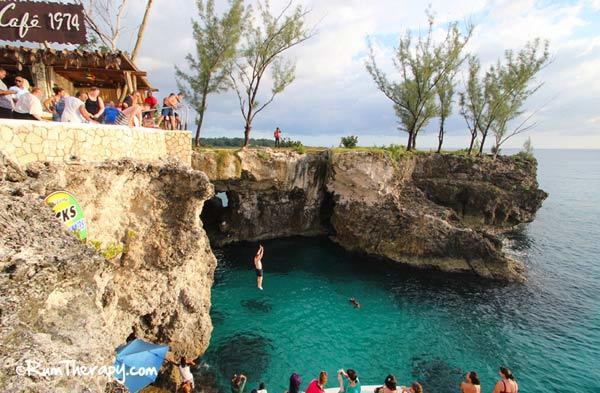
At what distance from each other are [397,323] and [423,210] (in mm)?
14074

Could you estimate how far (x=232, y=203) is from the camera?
33.7 m

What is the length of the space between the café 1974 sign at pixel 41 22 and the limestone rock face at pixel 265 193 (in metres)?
14.2

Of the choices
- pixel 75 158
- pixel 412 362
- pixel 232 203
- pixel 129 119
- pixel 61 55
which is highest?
pixel 61 55

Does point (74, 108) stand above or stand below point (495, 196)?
above

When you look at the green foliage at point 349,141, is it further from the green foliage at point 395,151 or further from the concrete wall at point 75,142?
the concrete wall at point 75,142

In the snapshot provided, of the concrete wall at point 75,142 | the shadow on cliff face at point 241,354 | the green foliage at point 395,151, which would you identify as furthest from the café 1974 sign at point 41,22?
the green foliage at point 395,151

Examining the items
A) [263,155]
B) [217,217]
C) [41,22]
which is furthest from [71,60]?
[217,217]

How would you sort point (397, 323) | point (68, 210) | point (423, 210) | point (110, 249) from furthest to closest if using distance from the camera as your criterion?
point (423, 210) → point (397, 323) → point (110, 249) → point (68, 210)

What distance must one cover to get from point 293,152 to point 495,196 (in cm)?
2561

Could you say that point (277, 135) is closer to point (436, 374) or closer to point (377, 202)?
point (377, 202)

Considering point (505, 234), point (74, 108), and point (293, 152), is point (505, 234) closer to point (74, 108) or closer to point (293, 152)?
point (293, 152)

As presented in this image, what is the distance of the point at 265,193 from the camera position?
33.5 meters

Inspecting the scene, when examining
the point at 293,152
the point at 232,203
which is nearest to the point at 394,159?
the point at 293,152

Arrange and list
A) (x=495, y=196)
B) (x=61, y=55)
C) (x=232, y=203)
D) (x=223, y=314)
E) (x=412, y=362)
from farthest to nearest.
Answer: (x=495, y=196) < (x=232, y=203) < (x=223, y=314) < (x=412, y=362) < (x=61, y=55)
